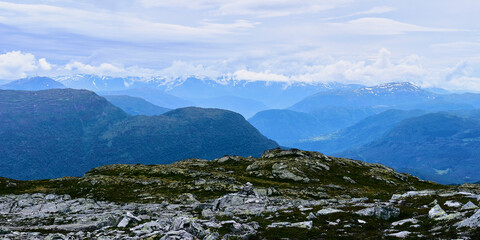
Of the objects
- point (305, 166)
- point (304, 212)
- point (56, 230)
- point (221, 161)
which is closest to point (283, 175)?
point (305, 166)

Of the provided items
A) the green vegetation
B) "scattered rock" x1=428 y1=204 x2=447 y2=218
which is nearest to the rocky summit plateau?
"scattered rock" x1=428 y1=204 x2=447 y2=218

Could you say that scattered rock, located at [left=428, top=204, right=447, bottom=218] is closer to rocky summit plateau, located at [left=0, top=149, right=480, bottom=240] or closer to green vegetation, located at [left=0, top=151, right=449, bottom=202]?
rocky summit plateau, located at [left=0, top=149, right=480, bottom=240]

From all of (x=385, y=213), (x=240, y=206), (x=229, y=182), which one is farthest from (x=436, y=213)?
(x=229, y=182)

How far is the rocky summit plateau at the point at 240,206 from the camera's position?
1102 inches

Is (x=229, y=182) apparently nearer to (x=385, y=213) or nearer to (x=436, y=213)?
(x=385, y=213)

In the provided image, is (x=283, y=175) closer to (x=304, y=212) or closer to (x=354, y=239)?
(x=304, y=212)

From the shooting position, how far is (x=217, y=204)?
49.3 meters

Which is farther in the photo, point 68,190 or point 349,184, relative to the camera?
point 349,184

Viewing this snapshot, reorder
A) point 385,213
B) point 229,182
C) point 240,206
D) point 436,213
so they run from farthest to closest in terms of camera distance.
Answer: point 229,182 → point 240,206 → point 385,213 → point 436,213

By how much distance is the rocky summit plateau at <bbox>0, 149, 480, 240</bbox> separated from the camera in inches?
1102

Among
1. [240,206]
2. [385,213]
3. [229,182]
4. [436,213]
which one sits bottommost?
[229,182]

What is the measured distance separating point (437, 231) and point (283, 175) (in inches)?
2613

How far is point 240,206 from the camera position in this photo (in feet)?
157

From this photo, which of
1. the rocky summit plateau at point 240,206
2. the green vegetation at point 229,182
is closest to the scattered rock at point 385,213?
the rocky summit plateau at point 240,206
